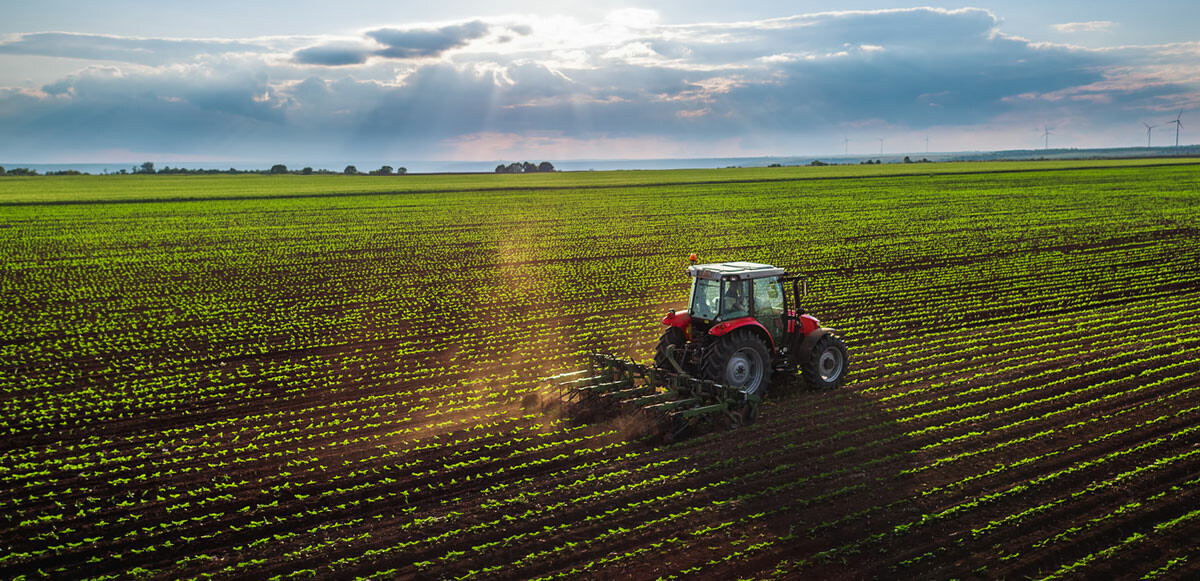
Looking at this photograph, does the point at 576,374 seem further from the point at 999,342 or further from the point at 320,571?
the point at 999,342

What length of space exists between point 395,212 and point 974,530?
54.6m

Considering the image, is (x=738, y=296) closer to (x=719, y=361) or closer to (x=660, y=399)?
(x=719, y=361)

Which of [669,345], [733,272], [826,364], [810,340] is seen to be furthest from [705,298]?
[826,364]

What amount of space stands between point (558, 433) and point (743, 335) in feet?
11.1

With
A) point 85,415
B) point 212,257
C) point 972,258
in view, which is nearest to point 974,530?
point 85,415

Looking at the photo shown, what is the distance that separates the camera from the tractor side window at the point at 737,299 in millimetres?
13266

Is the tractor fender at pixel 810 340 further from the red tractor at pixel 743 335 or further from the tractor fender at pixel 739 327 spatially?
the tractor fender at pixel 739 327

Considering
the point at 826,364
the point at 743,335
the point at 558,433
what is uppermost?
the point at 743,335

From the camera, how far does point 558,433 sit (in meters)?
12.4

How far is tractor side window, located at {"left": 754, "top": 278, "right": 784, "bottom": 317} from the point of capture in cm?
1358

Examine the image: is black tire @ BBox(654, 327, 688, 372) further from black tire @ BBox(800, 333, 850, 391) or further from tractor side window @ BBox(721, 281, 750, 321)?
black tire @ BBox(800, 333, 850, 391)

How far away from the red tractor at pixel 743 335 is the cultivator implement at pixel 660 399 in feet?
0.99

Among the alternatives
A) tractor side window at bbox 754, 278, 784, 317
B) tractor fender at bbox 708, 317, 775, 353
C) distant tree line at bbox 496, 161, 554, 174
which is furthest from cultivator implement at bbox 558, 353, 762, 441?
distant tree line at bbox 496, 161, 554, 174

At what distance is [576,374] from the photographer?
1370cm
